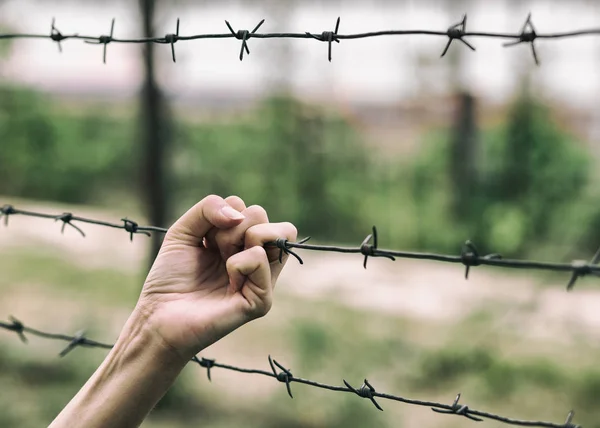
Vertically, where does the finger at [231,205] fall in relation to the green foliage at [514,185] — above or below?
above

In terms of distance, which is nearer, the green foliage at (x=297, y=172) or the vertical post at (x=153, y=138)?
the vertical post at (x=153, y=138)

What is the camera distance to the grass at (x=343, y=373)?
3.80m

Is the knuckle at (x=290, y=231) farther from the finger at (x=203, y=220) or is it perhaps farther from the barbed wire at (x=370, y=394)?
the barbed wire at (x=370, y=394)

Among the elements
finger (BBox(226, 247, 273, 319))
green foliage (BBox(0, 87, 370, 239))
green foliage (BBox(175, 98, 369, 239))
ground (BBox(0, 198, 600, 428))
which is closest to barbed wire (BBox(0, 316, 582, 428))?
finger (BBox(226, 247, 273, 319))

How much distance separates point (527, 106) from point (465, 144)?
103 cm

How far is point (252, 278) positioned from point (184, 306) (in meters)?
0.13

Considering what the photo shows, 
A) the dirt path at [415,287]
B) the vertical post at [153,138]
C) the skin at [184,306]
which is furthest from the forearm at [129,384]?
the dirt path at [415,287]

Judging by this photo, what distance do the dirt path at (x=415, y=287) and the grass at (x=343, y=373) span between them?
20 centimetres

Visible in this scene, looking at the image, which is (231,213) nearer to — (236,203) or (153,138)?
(236,203)

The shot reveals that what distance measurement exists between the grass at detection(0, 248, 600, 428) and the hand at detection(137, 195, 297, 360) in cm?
253

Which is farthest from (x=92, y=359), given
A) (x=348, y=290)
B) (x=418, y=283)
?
(x=418, y=283)

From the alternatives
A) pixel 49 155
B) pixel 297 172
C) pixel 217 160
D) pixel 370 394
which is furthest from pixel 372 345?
pixel 49 155

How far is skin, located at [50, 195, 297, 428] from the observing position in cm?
108

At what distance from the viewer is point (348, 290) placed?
566 cm
